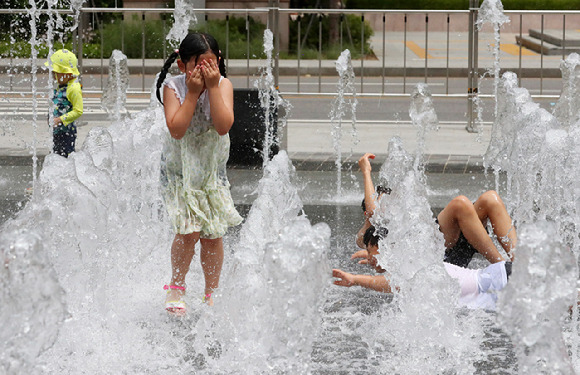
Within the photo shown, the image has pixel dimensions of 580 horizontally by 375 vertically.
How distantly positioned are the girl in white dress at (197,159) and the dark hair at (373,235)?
24.9 inches

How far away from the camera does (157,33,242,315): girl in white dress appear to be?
480cm

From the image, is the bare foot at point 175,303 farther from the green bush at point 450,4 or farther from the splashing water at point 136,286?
the green bush at point 450,4

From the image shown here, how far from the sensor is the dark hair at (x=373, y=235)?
16.7ft

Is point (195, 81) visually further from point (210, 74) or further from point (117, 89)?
point (117, 89)

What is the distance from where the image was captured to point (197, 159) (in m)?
4.95

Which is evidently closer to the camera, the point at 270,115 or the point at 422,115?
the point at 270,115

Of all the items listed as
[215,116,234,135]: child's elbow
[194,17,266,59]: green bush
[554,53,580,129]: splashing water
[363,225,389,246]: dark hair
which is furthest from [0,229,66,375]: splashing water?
[194,17,266,59]: green bush

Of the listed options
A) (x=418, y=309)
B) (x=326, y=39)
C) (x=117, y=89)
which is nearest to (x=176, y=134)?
(x=418, y=309)

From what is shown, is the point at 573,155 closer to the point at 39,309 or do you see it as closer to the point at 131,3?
the point at 39,309

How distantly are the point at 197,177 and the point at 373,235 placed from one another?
2.87ft

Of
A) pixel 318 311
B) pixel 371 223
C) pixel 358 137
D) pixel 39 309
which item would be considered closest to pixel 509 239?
pixel 371 223

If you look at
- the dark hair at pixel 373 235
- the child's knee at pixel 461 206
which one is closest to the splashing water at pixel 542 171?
the child's knee at pixel 461 206

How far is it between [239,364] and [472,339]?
3.35 feet

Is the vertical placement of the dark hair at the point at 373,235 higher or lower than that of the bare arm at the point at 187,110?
lower
